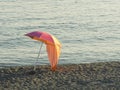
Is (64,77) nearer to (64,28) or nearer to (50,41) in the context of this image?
(50,41)

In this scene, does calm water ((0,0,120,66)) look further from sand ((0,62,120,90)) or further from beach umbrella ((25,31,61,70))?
beach umbrella ((25,31,61,70))

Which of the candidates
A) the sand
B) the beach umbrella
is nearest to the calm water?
the sand

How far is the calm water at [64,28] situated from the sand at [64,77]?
8.33 ft

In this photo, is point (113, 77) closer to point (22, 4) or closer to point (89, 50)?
point (89, 50)

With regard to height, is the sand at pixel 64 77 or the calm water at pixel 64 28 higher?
the sand at pixel 64 77

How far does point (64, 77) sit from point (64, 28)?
1538 cm

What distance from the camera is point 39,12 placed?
40531 mm

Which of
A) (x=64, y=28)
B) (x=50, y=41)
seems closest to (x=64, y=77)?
(x=50, y=41)

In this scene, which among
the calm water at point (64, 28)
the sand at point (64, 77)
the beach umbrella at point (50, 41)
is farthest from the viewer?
the calm water at point (64, 28)

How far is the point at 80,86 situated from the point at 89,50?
8.64 metres

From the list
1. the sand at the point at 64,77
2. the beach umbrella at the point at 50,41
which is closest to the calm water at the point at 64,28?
the sand at the point at 64,77

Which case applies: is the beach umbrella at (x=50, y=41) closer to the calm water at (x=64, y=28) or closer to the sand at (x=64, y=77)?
the sand at (x=64, y=77)

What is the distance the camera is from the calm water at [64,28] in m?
22.3

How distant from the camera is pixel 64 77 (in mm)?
16547
